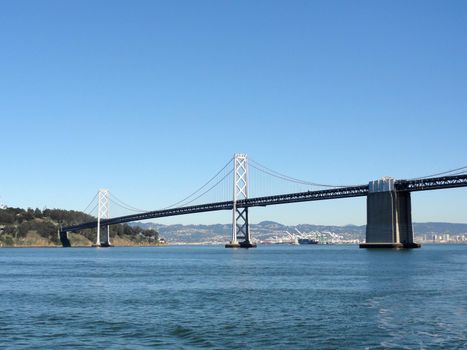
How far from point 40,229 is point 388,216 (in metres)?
113

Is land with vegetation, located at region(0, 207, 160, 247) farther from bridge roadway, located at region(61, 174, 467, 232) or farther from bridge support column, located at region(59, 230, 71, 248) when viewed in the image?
bridge roadway, located at region(61, 174, 467, 232)

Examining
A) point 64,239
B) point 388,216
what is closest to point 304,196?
point 388,216

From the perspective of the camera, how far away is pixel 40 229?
176 meters

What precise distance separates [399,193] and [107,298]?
7233cm

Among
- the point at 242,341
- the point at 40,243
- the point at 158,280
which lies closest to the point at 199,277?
the point at 158,280

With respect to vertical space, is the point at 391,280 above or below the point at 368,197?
below

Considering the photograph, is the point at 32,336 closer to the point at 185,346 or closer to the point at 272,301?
the point at 185,346

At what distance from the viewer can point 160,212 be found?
129750mm

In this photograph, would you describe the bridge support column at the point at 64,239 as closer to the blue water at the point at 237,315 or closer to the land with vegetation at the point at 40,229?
the land with vegetation at the point at 40,229

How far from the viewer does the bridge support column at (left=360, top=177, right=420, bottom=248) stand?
92.6m

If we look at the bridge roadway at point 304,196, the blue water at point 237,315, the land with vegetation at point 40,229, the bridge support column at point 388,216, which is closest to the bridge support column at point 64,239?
the land with vegetation at point 40,229

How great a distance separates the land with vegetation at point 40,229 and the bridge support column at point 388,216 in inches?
3955

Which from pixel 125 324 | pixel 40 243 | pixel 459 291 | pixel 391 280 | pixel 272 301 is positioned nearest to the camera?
pixel 125 324

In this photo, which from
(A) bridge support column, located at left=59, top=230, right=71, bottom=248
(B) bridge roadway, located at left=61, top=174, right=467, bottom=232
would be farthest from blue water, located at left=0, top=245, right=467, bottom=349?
(A) bridge support column, located at left=59, top=230, right=71, bottom=248
